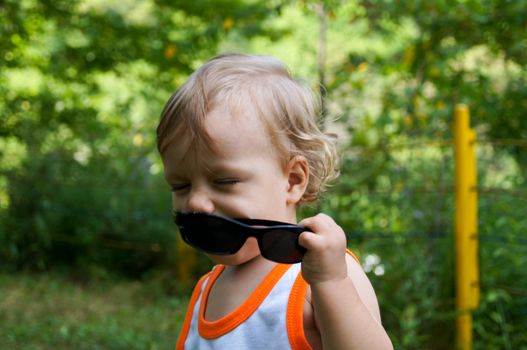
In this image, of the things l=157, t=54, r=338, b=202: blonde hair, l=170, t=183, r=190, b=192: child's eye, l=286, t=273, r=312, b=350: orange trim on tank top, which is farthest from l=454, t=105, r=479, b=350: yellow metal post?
l=170, t=183, r=190, b=192: child's eye

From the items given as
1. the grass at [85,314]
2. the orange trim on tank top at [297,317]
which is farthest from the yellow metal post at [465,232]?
the orange trim on tank top at [297,317]

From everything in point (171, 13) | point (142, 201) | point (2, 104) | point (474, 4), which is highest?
point (171, 13)

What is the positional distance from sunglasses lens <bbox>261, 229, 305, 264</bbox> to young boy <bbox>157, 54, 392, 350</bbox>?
7 centimetres

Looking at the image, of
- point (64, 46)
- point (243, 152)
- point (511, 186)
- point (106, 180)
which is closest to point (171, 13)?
Result: point (64, 46)

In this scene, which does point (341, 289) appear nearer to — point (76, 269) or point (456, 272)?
point (456, 272)

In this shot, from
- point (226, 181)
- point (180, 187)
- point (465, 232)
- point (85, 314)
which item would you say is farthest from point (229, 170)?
point (85, 314)

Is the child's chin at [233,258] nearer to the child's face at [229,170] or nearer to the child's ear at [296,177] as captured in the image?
the child's face at [229,170]

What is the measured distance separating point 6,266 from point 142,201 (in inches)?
49.2

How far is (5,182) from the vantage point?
247 inches

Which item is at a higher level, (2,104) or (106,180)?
(2,104)

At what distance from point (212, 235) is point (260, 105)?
1.02ft

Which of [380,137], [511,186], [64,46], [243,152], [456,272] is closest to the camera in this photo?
[243,152]

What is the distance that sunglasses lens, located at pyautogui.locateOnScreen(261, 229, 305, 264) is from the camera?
1340 mm

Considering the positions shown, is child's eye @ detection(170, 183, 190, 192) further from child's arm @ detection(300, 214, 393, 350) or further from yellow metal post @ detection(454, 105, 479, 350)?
yellow metal post @ detection(454, 105, 479, 350)
